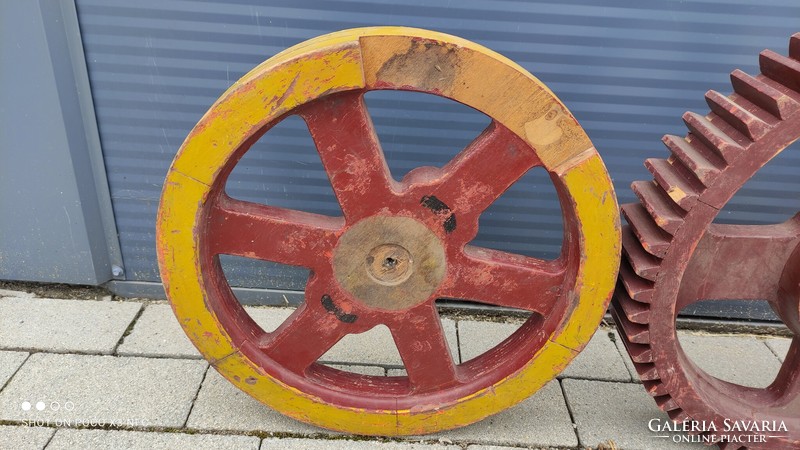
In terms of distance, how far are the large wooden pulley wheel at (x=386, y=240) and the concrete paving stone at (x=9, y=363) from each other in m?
0.84

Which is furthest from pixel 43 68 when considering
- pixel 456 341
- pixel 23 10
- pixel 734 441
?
pixel 734 441

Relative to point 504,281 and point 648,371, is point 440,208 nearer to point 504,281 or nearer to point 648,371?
point 504,281

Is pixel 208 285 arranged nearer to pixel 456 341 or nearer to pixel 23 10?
pixel 456 341

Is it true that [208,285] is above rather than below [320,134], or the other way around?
below

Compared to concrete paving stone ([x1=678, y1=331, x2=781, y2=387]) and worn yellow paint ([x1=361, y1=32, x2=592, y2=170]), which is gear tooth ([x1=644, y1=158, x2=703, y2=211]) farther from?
concrete paving stone ([x1=678, y1=331, x2=781, y2=387])

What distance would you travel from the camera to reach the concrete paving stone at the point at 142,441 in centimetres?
205

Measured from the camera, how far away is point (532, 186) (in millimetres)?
2648

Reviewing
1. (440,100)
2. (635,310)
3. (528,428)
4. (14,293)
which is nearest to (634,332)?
(635,310)

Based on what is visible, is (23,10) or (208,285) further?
(23,10)

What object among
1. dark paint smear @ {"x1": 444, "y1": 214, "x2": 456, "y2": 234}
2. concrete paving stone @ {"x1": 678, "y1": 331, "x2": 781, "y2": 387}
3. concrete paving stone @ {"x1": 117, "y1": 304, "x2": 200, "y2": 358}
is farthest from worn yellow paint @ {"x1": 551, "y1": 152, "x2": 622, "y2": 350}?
concrete paving stone @ {"x1": 117, "y1": 304, "x2": 200, "y2": 358}

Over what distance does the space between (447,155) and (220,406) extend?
1.25 metres

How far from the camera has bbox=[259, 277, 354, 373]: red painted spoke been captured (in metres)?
2.00

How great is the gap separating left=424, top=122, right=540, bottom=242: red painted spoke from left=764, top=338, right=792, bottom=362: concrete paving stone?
Result: 1617 millimetres

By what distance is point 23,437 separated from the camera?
6.75 feet
